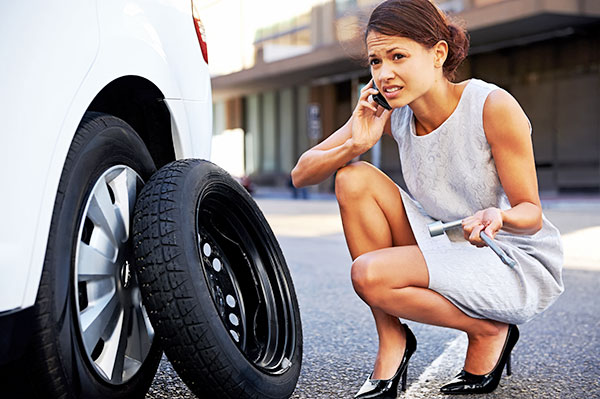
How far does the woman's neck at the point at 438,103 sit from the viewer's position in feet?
8.25

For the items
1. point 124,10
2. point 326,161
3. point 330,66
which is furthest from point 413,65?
point 330,66

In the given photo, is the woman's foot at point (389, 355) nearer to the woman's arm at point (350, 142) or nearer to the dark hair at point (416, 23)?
the woman's arm at point (350, 142)

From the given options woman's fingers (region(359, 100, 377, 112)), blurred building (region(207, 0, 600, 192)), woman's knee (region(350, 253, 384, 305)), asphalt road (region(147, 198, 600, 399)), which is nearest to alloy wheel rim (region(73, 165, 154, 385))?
asphalt road (region(147, 198, 600, 399))

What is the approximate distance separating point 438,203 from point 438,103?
1.14 ft

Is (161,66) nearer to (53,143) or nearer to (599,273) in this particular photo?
(53,143)

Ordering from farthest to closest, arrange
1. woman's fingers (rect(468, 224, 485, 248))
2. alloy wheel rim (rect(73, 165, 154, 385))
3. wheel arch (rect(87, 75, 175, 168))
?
wheel arch (rect(87, 75, 175, 168)) < woman's fingers (rect(468, 224, 485, 248)) < alloy wheel rim (rect(73, 165, 154, 385))

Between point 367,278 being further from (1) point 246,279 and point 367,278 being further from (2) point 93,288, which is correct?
(2) point 93,288

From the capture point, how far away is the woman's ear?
2422mm

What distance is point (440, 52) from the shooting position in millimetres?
2443

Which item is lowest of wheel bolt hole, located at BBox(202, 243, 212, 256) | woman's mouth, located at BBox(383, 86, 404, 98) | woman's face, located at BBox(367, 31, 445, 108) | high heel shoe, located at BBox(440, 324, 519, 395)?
high heel shoe, located at BBox(440, 324, 519, 395)

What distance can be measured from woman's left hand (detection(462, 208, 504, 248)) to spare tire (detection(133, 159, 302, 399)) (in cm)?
68

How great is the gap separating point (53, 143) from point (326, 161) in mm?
1139

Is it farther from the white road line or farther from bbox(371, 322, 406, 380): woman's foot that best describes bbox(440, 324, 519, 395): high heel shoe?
bbox(371, 322, 406, 380): woman's foot

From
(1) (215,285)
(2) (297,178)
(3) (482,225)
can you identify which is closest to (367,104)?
(2) (297,178)
